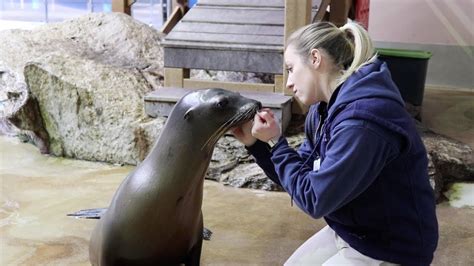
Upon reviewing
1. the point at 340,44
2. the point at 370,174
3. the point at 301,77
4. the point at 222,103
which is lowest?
the point at 370,174

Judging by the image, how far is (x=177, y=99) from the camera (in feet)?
13.1

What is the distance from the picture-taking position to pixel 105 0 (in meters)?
7.95

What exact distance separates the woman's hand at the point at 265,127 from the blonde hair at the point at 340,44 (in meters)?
0.21

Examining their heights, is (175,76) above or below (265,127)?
below

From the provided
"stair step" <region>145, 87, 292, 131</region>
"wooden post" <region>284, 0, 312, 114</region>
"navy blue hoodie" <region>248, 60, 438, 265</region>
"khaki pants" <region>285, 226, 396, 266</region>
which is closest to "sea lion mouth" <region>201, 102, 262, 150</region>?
"navy blue hoodie" <region>248, 60, 438, 265</region>

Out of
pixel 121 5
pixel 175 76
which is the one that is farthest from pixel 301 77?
pixel 121 5

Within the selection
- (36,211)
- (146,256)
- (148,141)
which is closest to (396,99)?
(146,256)

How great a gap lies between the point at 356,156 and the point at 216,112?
0.53m

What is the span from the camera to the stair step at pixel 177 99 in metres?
3.87

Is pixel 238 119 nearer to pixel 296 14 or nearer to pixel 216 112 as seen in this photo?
pixel 216 112

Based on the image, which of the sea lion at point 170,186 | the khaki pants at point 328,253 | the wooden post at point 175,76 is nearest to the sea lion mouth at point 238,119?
the sea lion at point 170,186

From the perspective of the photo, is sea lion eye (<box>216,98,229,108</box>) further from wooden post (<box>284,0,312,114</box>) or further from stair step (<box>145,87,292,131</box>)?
wooden post (<box>284,0,312,114</box>)

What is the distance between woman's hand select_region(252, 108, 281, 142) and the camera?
1.83m

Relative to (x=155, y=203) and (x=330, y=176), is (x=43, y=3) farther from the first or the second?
(x=330, y=176)
